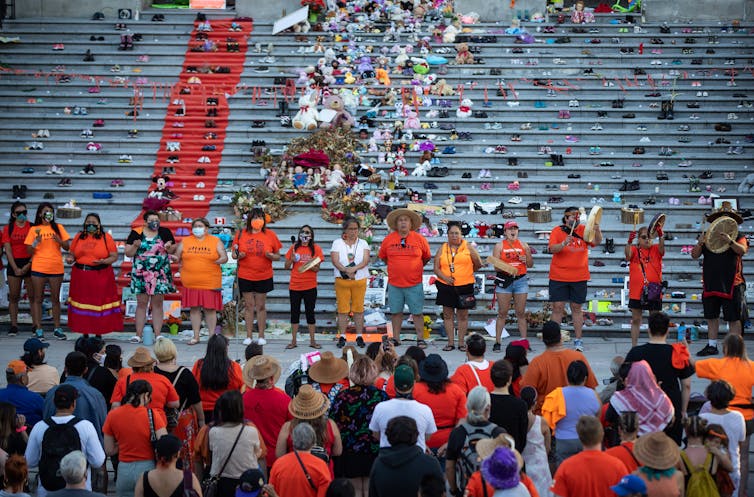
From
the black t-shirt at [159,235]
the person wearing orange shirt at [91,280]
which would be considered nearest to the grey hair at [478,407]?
the black t-shirt at [159,235]

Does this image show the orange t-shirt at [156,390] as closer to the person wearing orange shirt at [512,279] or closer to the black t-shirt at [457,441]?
the black t-shirt at [457,441]

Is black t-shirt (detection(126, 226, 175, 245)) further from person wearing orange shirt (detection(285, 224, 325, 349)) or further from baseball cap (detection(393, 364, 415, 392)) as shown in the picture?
baseball cap (detection(393, 364, 415, 392))

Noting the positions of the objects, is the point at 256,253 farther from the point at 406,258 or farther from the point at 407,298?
the point at 407,298

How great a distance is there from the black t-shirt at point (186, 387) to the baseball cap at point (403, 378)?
5.80 ft

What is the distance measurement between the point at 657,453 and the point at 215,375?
3623 millimetres

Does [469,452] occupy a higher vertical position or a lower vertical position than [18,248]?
lower

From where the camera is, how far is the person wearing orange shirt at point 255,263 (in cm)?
1368

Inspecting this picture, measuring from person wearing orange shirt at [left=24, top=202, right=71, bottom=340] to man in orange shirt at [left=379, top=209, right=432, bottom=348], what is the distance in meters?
4.41

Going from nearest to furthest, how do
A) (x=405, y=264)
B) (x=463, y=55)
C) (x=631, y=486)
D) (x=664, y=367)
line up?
(x=631, y=486), (x=664, y=367), (x=405, y=264), (x=463, y=55)

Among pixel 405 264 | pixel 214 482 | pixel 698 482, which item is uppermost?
pixel 405 264

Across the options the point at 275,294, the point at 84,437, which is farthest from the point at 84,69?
the point at 84,437

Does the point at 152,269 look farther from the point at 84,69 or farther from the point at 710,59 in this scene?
the point at 710,59

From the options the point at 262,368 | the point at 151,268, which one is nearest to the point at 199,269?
the point at 151,268

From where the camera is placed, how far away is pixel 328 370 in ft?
26.1
